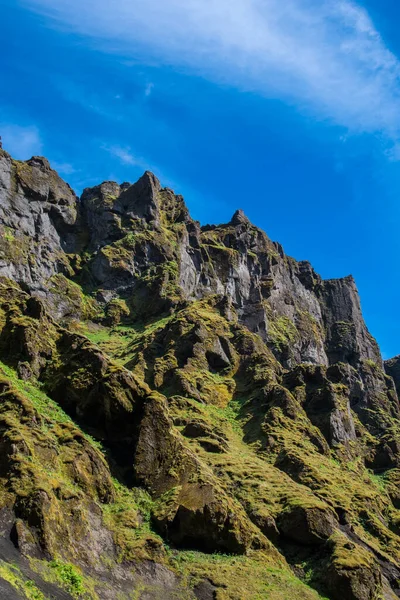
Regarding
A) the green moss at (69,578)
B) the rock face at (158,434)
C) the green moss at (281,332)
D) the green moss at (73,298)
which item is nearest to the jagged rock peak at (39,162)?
the rock face at (158,434)

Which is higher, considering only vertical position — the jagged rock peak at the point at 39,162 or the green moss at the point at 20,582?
the jagged rock peak at the point at 39,162

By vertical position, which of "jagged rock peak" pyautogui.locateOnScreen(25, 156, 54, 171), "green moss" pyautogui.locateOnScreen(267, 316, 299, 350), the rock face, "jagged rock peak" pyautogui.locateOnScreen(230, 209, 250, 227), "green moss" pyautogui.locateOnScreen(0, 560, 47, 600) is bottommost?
"green moss" pyautogui.locateOnScreen(0, 560, 47, 600)

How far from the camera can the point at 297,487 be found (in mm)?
45812

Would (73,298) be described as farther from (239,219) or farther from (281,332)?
(239,219)

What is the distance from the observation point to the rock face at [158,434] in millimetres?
27312

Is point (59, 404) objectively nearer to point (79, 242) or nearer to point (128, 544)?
Answer: point (128, 544)

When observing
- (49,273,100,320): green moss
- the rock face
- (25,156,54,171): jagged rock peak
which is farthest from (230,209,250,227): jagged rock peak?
(49,273,100,320): green moss

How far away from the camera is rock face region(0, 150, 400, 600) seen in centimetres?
2731

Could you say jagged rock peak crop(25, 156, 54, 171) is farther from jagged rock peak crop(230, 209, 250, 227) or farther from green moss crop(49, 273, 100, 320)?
jagged rock peak crop(230, 209, 250, 227)

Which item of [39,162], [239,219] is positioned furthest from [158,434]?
[239,219]

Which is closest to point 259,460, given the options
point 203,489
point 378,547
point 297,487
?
point 297,487

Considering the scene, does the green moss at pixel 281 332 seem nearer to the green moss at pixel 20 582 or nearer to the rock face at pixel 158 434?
the rock face at pixel 158 434

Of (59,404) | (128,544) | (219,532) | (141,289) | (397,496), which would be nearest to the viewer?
(128,544)

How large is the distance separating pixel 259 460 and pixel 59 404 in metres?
22.5
